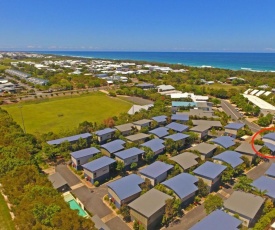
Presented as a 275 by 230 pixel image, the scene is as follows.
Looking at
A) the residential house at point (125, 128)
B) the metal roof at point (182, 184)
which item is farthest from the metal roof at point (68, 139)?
the metal roof at point (182, 184)

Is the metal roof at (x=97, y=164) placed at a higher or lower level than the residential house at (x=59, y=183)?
higher

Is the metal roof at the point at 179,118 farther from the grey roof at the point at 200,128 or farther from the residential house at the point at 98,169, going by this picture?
the residential house at the point at 98,169

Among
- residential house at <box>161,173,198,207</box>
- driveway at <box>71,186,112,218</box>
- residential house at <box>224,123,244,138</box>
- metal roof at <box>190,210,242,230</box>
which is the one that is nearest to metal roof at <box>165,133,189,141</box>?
residential house at <box>224,123,244,138</box>

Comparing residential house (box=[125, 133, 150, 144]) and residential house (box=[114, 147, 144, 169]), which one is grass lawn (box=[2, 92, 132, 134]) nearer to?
residential house (box=[125, 133, 150, 144])

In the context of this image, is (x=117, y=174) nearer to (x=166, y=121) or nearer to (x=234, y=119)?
(x=166, y=121)

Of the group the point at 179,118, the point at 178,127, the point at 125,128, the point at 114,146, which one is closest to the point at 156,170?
the point at 114,146

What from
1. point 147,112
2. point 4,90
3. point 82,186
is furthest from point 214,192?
point 4,90

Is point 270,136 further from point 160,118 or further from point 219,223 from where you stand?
point 219,223
